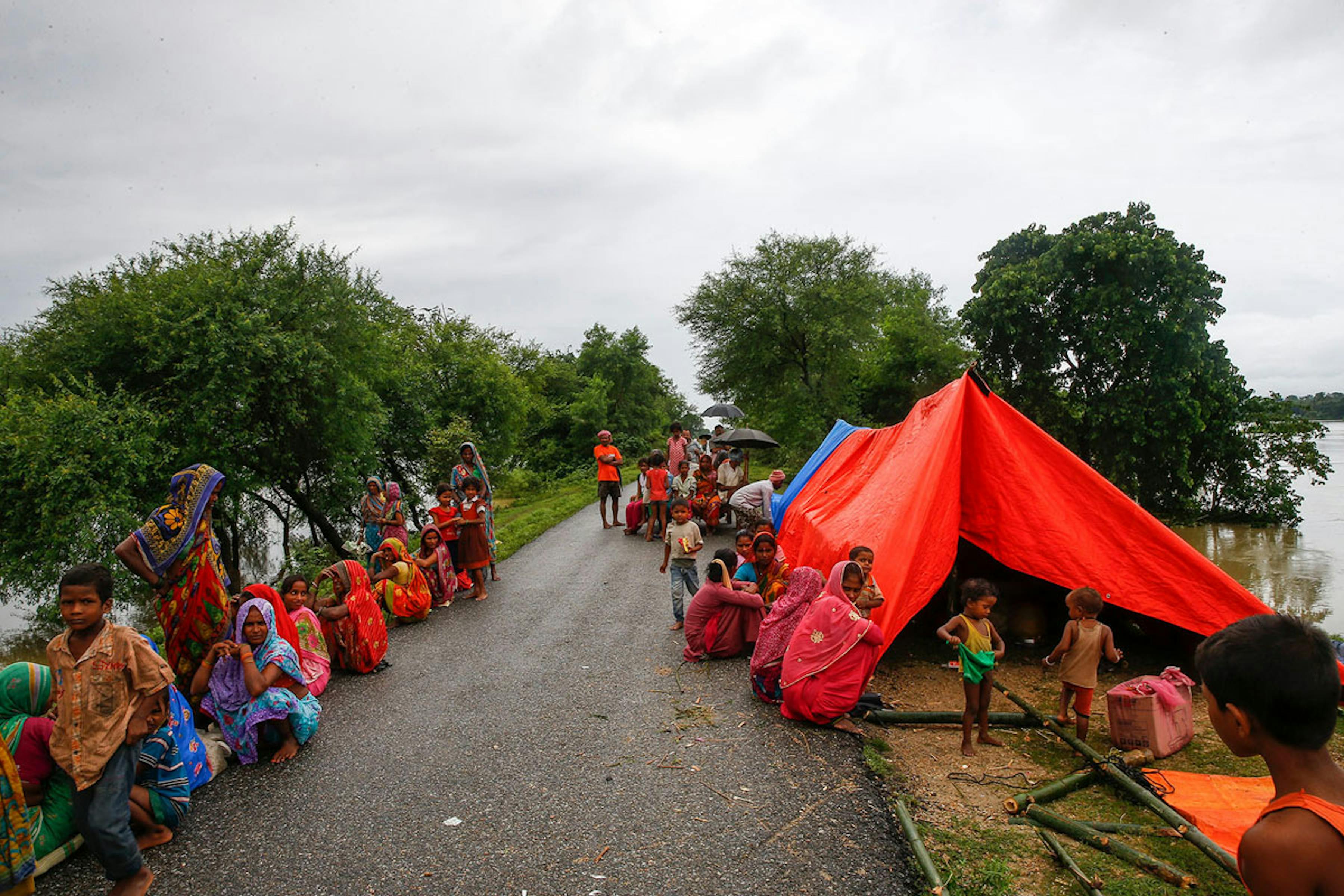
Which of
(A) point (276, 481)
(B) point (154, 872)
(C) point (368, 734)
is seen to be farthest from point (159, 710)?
(A) point (276, 481)

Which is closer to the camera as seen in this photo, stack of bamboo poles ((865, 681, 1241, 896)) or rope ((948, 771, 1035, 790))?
stack of bamboo poles ((865, 681, 1241, 896))

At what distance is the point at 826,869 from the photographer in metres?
3.62

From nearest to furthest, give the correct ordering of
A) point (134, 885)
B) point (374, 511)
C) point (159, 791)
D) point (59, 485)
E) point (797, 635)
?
point (134, 885) < point (159, 791) < point (797, 635) < point (374, 511) < point (59, 485)

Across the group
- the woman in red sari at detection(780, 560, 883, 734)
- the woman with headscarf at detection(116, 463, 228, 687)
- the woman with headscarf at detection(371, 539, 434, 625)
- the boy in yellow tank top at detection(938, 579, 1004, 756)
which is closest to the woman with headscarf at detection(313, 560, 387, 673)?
the woman with headscarf at detection(371, 539, 434, 625)

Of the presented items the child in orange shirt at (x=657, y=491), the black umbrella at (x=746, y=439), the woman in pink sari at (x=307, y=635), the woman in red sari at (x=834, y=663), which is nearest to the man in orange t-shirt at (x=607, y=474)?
the child in orange shirt at (x=657, y=491)

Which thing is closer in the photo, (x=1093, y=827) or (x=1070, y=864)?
(x=1070, y=864)

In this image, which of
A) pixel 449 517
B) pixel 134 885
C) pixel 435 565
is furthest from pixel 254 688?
pixel 449 517

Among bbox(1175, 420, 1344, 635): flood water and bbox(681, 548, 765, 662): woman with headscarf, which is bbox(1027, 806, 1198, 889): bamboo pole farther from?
bbox(1175, 420, 1344, 635): flood water

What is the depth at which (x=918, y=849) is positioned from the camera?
145 inches

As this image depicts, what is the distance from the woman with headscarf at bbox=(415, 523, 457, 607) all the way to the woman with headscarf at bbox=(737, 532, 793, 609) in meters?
4.25

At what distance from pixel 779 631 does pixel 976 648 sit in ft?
5.29

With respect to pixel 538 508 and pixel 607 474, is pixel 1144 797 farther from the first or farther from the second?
pixel 538 508

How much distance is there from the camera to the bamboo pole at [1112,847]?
11.5ft

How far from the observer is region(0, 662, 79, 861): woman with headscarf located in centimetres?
367
